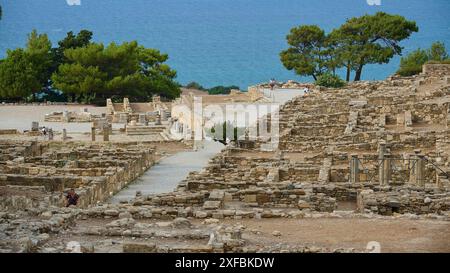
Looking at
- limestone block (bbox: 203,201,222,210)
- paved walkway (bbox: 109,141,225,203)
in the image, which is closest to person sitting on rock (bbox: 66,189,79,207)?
paved walkway (bbox: 109,141,225,203)

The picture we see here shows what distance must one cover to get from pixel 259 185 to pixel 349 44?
55751 millimetres

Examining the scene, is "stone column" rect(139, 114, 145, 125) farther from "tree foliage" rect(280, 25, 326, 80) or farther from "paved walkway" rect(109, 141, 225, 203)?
"tree foliage" rect(280, 25, 326, 80)

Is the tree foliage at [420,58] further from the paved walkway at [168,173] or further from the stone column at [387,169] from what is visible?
the stone column at [387,169]

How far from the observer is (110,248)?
14945 millimetres

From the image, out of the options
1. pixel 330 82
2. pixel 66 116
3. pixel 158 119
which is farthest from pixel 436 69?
pixel 66 116

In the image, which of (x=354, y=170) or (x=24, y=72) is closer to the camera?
(x=354, y=170)

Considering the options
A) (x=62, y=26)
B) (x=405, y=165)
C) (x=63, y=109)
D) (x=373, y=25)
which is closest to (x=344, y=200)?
(x=405, y=165)

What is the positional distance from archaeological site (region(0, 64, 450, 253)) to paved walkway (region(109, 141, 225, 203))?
71mm

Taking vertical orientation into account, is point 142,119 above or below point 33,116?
below

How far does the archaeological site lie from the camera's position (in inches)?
621

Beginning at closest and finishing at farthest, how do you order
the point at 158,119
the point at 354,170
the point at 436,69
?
the point at 354,170 < the point at 158,119 < the point at 436,69

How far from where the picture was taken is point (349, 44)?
7769 cm

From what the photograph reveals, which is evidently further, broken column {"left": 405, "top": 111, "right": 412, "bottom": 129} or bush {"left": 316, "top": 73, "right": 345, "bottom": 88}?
bush {"left": 316, "top": 73, "right": 345, "bottom": 88}

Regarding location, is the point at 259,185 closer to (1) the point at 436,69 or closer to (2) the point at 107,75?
(1) the point at 436,69
